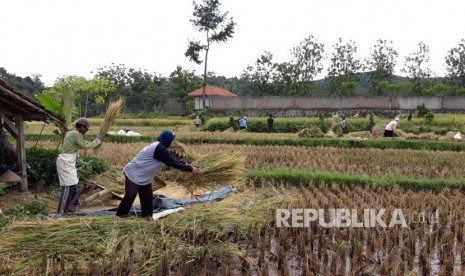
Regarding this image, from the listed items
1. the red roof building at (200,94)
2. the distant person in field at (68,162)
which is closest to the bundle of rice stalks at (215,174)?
the distant person in field at (68,162)

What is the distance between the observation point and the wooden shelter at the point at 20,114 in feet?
26.9

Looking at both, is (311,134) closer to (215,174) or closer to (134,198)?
(215,174)

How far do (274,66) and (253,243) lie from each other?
3714 centimetres

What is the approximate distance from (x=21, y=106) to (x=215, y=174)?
4.27 metres

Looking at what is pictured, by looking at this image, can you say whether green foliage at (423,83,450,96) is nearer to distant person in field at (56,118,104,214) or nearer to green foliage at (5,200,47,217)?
distant person in field at (56,118,104,214)

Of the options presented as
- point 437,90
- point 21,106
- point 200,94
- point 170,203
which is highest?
point 437,90

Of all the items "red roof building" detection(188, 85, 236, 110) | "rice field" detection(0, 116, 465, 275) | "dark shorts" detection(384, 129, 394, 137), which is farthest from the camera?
"red roof building" detection(188, 85, 236, 110)

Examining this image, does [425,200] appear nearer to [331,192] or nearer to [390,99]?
[331,192]

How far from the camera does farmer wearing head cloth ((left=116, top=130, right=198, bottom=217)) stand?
5.93 metres

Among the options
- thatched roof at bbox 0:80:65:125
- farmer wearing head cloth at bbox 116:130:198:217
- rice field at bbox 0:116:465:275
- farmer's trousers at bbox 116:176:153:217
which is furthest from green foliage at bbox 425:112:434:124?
farmer's trousers at bbox 116:176:153:217

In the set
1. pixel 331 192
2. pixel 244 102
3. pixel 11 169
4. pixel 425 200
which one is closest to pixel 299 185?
pixel 331 192

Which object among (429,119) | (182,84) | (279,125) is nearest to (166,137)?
(279,125)

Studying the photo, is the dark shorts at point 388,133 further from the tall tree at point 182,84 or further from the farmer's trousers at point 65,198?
the tall tree at point 182,84

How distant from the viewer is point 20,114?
8914 millimetres
